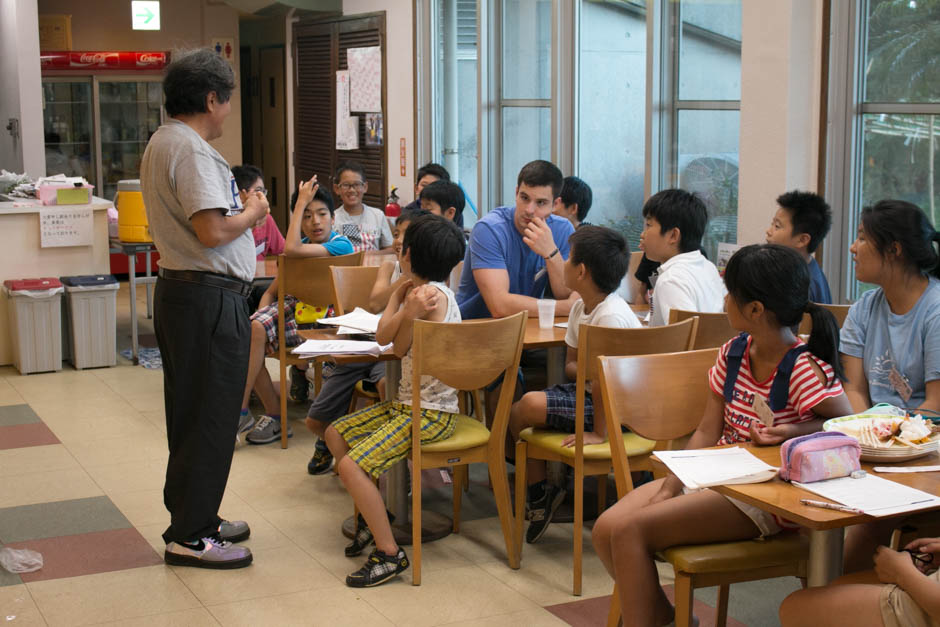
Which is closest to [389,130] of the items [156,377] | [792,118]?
[156,377]

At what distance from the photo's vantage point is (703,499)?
2502mm

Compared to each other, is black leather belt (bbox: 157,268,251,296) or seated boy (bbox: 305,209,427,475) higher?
black leather belt (bbox: 157,268,251,296)

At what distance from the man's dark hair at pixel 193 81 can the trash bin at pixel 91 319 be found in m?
3.37

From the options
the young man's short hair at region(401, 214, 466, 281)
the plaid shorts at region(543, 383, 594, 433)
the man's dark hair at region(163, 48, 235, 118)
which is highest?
the man's dark hair at region(163, 48, 235, 118)

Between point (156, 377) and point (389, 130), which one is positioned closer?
point (156, 377)

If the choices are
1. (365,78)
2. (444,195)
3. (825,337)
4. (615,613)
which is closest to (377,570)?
(615,613)

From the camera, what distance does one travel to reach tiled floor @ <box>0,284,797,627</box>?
3.21 meters

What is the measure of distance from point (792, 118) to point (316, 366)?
2496 mm

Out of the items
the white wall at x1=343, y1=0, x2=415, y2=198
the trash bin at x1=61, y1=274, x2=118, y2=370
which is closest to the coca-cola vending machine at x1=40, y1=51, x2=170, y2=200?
the white wall at x1=343, y1=0, x2=415, y2=198

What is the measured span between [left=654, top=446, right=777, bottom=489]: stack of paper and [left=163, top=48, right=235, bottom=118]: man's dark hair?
6.25 feet

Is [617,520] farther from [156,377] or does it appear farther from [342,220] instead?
[156,377]

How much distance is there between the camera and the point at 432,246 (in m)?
3.55

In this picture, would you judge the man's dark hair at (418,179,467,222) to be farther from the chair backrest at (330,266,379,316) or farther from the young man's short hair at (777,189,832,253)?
the young man's short hair at (777,189,832,253)

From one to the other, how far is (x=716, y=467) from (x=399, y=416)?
1462mm
